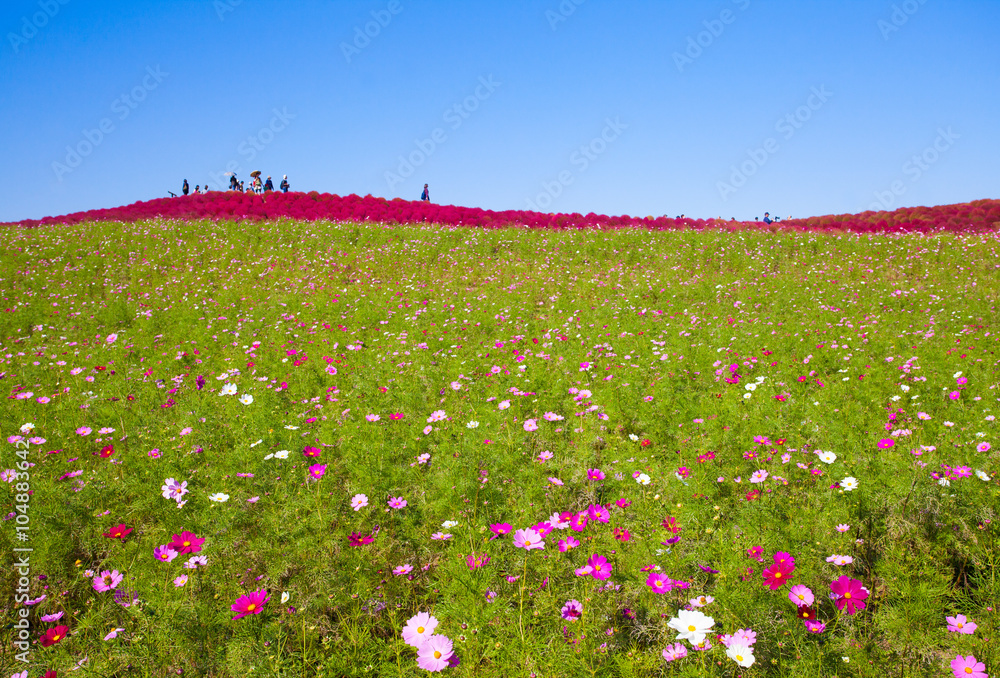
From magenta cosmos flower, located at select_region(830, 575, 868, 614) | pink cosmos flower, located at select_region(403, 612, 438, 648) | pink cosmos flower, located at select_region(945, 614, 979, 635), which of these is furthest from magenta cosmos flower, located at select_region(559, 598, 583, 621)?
pink cosmos flower, located at select_region(945, 614, 979, 635)

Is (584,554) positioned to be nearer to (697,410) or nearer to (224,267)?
(697,410)

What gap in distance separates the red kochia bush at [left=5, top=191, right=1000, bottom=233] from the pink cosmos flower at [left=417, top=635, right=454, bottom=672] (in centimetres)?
1660

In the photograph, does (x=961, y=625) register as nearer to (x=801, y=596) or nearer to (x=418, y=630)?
(x=801, y=596)

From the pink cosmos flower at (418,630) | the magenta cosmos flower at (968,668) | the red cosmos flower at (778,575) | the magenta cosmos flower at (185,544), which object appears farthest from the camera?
the magenta cosmos flower at (185,544)

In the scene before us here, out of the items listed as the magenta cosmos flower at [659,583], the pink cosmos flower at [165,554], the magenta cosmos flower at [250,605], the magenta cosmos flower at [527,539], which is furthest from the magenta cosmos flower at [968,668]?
the pink cosmos flower at [165,554]

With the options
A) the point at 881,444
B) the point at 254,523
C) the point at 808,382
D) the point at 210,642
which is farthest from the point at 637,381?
the point at 210,642

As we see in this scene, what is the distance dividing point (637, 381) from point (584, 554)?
2.94m

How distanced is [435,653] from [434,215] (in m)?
18.2

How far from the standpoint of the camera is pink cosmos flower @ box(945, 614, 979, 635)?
1.73 metres

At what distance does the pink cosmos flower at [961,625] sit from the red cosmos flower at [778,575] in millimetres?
549

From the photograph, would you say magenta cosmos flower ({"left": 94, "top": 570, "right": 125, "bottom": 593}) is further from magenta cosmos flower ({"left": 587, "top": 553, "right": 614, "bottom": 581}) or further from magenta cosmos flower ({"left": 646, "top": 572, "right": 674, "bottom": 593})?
magenta cosmos flower ({"left": 646, "top": 572, "right": 674, "bottom": 593})

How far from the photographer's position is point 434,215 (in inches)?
738

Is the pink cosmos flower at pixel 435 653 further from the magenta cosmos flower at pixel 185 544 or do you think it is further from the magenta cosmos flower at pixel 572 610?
the magenta cosmos flower at pixel 185 544

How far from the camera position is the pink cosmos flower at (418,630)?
171 cm
